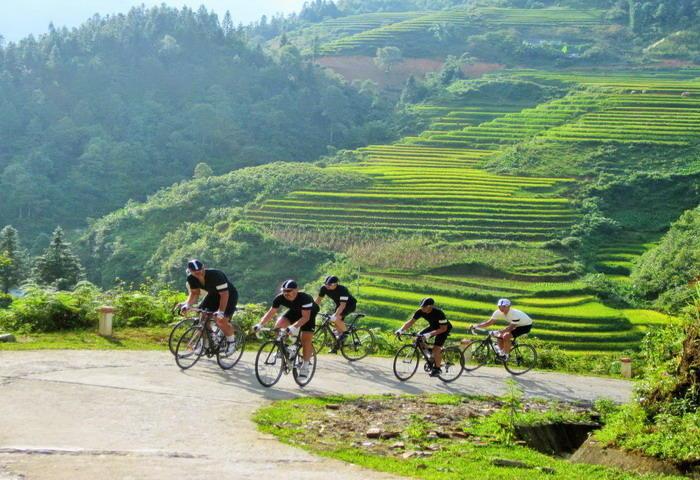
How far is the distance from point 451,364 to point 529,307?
99.2 feet

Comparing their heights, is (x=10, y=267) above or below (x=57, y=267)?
below

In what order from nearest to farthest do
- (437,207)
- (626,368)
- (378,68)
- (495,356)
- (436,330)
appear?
(436,330) → (495,356) → (626,368) → (437,207) → (378,68)

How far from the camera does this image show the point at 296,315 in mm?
12648

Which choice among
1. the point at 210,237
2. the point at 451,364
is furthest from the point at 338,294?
the point at 210,237

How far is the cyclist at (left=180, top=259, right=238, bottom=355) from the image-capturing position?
43.3ft

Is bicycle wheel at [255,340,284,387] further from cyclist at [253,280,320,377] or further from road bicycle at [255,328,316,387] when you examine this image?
cyclist at [253,280,320,377]

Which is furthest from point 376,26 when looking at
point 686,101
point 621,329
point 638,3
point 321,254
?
point 621,329

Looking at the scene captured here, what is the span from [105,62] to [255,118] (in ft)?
86.5

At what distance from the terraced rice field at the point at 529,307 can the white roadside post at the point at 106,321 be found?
84.8 ft

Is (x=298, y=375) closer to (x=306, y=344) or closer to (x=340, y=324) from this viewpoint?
(x=306, y=344)

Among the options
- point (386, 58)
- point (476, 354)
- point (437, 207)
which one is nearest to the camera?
point (476, 354)

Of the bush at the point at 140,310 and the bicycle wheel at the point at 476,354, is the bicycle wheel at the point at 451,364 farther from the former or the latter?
the bush at the point at 140,310

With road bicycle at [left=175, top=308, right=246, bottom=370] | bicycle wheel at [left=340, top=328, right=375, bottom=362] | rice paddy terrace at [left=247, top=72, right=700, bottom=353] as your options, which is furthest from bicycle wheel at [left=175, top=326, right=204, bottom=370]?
rice paddy terrace at [left=247, top=72, right=700, bottom=353]

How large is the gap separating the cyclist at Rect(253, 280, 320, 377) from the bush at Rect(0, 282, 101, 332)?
220 inches
